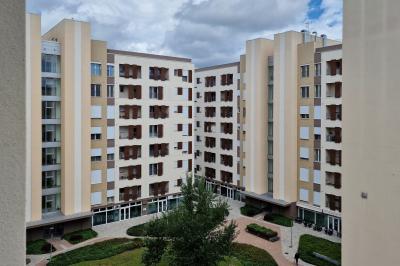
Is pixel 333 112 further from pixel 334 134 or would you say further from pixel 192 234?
pixel 192 234

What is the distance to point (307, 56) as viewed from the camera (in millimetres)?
35688

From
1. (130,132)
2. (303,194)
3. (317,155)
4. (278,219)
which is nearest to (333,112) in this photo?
(317,155)

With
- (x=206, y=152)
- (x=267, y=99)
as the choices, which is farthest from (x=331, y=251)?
(x=206, y=152)

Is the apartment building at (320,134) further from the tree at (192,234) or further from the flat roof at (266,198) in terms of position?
the tree at (192,234)

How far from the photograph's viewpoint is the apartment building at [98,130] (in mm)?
29984

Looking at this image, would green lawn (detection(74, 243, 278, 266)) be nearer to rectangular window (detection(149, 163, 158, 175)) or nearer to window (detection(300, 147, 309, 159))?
rectangular window (detection(149, 163, 158, 175))

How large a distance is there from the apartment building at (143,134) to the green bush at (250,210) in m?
7.85

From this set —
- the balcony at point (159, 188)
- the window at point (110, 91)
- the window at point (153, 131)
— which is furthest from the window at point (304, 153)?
the window at point (110, 91)

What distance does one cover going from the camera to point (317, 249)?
28.8 meters

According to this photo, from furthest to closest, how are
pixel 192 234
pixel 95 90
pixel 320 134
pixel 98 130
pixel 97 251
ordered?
1. pixel 320 134
2. pixel 98 130
3. pixel 95 90
4. pixel 97 251
5. pixel 192 234

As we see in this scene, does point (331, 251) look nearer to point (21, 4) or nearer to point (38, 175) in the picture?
point (38, 175)

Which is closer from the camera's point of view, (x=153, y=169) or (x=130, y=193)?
(x=130, y=193)

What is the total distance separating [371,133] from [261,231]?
2653cm

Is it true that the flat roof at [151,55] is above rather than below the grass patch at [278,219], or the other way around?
above
